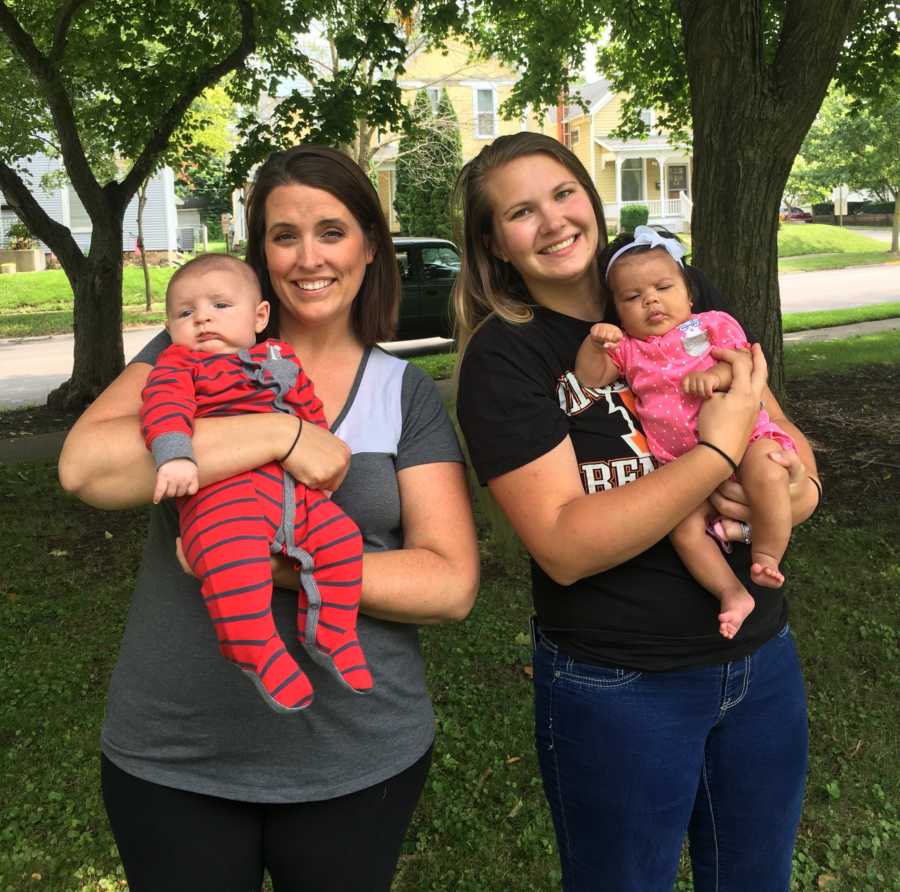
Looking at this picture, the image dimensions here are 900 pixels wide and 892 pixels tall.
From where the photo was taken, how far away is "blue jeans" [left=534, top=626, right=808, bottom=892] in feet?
6.33

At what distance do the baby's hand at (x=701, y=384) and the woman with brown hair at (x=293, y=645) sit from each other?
51 centimetres

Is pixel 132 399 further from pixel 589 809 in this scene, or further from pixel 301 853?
pixel 589 809

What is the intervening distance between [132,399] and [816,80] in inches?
217

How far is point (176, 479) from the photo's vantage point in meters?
1.63

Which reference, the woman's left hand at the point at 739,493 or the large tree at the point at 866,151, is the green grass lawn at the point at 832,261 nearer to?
the large tree at the point at 866,151

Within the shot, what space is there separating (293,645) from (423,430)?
521 millimetres

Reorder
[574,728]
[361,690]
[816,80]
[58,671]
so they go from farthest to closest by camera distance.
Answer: [816,80], [58,671], [574,728], [361,690]

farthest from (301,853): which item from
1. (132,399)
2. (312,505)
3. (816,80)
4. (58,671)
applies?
(816,80)

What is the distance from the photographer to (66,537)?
21.6ft

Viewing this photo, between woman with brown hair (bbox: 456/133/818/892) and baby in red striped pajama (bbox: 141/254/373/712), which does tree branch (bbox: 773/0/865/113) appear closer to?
woman with brown hair (bbox: 456/133/818/892)

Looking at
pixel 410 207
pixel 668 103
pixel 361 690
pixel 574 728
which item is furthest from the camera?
pixel 410 207

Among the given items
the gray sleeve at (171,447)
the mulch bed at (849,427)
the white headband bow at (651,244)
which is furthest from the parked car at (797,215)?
the gray sleeve at (171,447)

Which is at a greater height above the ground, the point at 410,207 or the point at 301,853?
the point at 410,207

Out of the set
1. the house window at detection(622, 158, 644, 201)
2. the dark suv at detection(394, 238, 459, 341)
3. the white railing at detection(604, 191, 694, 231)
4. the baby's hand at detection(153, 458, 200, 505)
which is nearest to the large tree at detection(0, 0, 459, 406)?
the dark suv at detection(394, 238, 459, 341)
